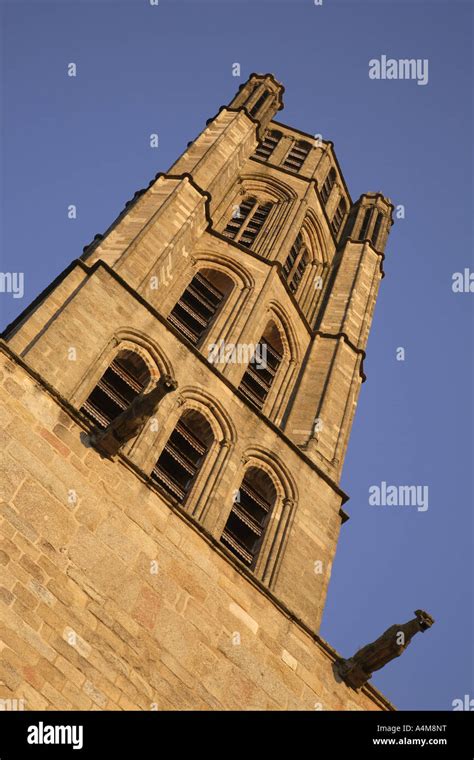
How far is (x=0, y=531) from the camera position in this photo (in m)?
14.6

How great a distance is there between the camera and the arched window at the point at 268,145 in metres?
38.8

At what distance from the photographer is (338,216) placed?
3909 cm

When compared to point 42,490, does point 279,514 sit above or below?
above

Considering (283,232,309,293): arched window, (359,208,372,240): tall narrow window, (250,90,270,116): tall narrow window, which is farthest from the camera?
(359,208,372,240): tall narrow window

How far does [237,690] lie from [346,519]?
7.19 m

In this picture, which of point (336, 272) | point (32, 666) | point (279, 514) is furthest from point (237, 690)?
point (336, 272)

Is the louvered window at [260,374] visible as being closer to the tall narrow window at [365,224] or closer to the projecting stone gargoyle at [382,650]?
the projecting stone gargoyle at [382,650]

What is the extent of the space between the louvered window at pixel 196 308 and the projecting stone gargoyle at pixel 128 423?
282 inches

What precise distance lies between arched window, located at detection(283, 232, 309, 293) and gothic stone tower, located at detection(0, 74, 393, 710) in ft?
0.33

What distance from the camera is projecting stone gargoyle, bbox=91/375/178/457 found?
1708 cm
